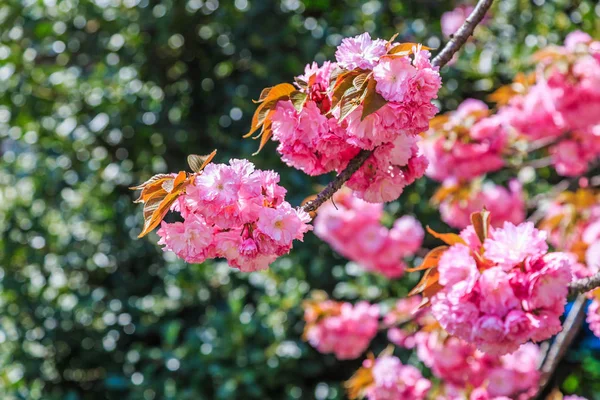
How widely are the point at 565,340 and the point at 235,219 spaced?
79 cm

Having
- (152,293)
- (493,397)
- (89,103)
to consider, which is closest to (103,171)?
(89,103)

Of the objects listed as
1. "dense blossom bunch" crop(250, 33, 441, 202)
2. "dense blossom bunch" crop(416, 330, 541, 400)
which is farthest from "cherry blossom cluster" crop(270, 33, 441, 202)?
"dense blossom bunch" crop(416, 330, 541, 400)

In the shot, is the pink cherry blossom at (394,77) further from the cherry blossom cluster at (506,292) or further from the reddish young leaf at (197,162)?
the cherry blossom cluster at (506,292)

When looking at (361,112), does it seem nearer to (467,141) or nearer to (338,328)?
(467,141)

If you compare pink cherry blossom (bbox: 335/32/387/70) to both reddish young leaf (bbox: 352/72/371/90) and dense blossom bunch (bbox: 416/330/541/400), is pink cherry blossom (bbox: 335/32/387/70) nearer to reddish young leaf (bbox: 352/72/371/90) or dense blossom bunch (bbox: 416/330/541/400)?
reddish young leaf (bbox: 352/72/371/90)

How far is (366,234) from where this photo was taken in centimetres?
199

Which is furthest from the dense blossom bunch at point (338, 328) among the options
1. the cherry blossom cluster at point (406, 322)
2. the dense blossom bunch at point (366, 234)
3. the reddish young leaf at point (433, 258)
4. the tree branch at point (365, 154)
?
A: the tree branch at point (365, 154)

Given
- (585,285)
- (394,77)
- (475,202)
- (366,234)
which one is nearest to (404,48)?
(394,77)

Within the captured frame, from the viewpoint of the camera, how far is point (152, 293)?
2.39 m

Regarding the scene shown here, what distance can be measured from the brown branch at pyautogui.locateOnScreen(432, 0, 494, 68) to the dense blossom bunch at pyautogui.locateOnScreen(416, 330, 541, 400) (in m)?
0.66

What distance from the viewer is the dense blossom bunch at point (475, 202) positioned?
70.7 inches

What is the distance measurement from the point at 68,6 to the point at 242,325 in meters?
1.25

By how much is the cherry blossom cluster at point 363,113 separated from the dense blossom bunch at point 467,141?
80 cm

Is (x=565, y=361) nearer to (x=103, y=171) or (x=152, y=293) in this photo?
(x=152, y=293)
